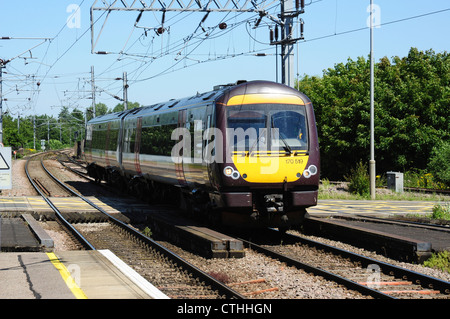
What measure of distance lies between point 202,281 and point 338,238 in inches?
200

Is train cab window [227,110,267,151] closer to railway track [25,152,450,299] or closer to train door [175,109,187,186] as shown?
railway track [25,152,450,299]

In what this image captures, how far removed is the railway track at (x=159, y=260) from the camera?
873 centimetres

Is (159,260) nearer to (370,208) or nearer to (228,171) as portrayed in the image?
(228,171)

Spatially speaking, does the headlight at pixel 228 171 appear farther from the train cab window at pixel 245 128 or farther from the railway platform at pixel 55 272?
the railway platform at pixel 55 272

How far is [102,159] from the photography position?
28.4 meters

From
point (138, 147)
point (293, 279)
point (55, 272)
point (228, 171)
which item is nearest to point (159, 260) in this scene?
point (228, 171)

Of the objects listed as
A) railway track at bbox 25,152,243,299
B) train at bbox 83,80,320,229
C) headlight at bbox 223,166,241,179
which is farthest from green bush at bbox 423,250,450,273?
headlight at bbox 223,166,241,179

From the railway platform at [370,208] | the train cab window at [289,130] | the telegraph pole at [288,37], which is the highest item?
the telegraph pole at [288,37]

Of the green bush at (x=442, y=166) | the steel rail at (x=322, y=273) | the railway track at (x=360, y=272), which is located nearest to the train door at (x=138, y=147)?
the railway track at (x=360, y=272)

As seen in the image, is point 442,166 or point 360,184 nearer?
point 360,184

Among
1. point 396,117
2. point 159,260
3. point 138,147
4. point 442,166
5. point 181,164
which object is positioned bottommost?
point 159,260

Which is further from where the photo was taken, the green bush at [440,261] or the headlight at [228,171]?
the headlight at [228,171]

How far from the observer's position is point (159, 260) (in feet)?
37.7

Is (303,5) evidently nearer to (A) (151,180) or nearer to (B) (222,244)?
(A) (151,180)
